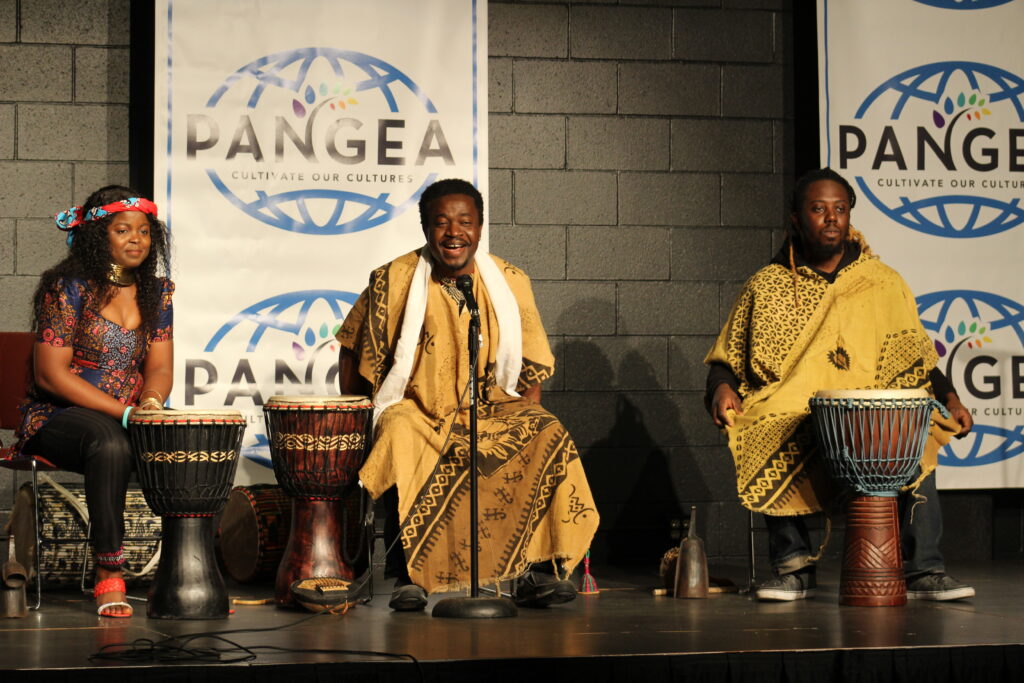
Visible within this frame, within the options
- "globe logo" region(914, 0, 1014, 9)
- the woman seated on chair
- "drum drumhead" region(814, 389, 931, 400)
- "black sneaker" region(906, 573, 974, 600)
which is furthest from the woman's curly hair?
"globe logo" region(914, 0, 1014, 9)

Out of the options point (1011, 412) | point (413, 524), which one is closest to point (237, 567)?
point (413, 524)

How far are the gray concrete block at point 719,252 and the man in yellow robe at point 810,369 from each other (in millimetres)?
1053

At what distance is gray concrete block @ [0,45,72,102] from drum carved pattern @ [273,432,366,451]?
2058mm

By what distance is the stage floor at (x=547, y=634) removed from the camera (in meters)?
3.05

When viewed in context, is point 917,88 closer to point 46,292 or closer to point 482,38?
point 482,38

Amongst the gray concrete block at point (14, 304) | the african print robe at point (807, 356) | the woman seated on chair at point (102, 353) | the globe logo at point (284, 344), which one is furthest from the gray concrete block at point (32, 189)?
the african print robe at point (807, 356)

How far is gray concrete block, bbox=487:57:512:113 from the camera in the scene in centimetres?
569

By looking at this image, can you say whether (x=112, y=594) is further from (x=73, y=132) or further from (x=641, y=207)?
(x=641, y=207)

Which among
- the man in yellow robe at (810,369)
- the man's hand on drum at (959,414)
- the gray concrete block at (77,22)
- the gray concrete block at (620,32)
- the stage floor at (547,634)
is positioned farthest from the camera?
the gray concrete block at (620,32)

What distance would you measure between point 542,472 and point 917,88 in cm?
267

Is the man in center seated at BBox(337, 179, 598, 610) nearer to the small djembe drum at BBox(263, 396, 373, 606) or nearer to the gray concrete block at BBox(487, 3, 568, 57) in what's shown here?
the small djembe drum at BBox(263, 396, 373, 606)

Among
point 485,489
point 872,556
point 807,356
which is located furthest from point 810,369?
point 485,489

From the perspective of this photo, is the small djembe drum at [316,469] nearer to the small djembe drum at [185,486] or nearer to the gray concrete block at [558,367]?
the small djembe drum at [185,486]

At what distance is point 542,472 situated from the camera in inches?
165
